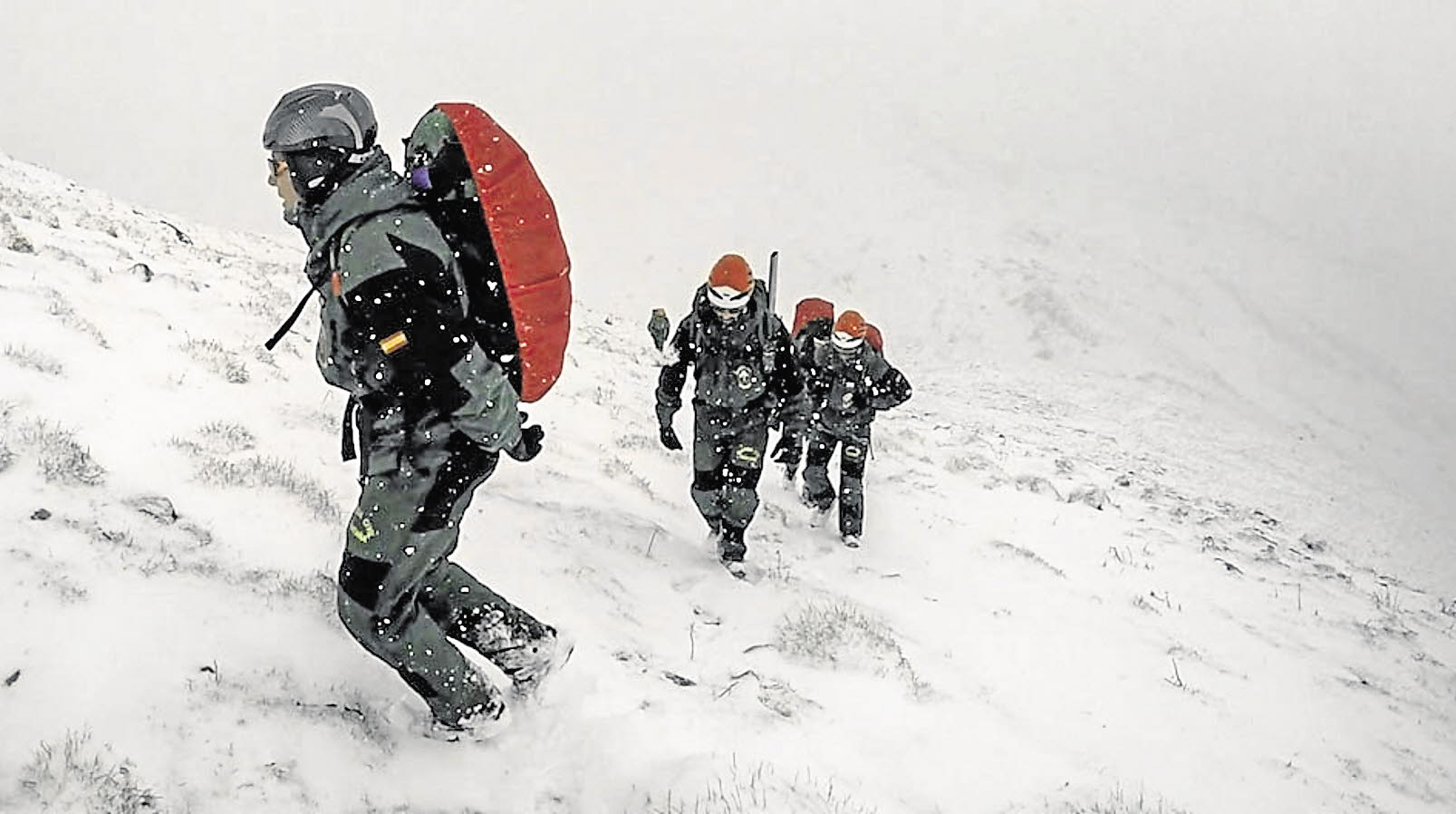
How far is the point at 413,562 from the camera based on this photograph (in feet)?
12.6

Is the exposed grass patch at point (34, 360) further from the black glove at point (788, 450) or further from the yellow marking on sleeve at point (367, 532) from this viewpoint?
the black glove at point (788, 450)

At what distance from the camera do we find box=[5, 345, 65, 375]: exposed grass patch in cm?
655

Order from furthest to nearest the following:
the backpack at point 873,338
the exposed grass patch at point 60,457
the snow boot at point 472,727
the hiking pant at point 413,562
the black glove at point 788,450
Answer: the black glove at point 788,450 < the backpack at point 873,338 < the exposed grass patch at point 60,457 < the snow boot at point 472,727 < the hiking pant at point 413,562

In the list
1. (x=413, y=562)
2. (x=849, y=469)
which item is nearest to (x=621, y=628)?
(x=413, y=562)

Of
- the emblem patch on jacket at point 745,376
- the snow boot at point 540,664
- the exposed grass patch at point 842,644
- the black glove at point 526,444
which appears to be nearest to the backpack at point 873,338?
the emblem patch on jacket at point 745,376

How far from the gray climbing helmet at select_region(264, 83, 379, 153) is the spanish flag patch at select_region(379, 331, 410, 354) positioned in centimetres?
73

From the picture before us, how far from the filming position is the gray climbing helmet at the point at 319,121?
139 inches

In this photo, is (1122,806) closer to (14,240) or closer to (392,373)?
(392,373)

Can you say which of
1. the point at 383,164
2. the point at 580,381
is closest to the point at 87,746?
the point at 383,164

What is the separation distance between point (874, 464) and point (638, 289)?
22.5 m

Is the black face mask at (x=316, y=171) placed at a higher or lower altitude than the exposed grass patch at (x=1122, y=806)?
higher

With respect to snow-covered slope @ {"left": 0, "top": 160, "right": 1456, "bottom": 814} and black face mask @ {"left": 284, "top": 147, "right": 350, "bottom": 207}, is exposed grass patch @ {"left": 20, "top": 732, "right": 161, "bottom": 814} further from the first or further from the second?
black face mask @ {"left": 284, "top": 147, "right": 350, "bottom": 207}

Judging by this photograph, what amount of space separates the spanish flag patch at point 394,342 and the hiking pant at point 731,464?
13.8 feet

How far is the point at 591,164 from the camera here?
1729 inches
